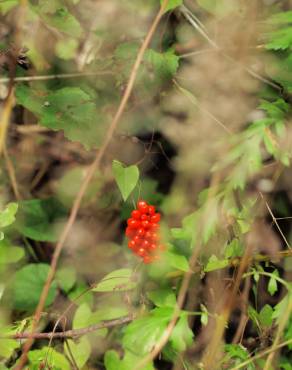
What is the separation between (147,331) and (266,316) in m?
0.42

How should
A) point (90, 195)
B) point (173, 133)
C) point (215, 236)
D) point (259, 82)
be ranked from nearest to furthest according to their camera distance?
point (215, 236), point (259, 82), point (173, 133), point (90, 195)

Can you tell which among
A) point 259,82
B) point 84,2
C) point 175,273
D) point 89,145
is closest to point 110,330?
point 175,273

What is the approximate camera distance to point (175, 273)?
164 cm

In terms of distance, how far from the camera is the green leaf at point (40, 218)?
197 cm

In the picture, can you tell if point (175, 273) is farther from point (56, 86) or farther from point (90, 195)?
point (56, 86)

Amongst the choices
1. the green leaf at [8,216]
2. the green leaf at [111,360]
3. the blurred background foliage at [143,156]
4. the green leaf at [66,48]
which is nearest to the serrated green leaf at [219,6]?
the blurred background foliage at [143,156]

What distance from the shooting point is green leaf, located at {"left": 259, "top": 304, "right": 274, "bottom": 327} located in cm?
162

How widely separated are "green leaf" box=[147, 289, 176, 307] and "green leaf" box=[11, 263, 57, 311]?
437 millimetres

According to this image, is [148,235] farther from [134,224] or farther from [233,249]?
[233,249]

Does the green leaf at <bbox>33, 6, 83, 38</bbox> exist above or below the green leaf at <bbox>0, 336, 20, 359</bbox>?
above

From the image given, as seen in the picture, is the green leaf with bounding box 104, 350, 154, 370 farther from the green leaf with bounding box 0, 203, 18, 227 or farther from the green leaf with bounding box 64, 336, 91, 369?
the green leaf with bounding box 0, 203, 18, 227

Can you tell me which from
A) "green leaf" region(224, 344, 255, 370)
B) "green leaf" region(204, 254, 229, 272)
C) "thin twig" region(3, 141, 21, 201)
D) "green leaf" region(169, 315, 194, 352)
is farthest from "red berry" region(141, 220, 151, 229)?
"thin twig" region(3, 141, 21, 201)

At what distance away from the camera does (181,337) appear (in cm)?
139

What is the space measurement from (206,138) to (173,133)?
211mm
